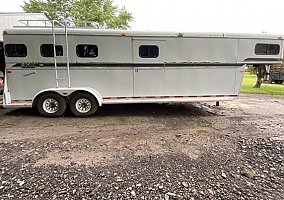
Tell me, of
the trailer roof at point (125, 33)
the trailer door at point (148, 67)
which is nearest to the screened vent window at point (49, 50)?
the trailer roof at point (125, 33)

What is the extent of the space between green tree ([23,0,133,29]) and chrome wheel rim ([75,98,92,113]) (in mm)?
12627

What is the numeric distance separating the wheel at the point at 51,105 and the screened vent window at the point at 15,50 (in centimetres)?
133

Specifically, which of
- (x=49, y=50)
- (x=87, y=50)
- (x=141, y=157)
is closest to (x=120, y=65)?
(x=87, y=50)

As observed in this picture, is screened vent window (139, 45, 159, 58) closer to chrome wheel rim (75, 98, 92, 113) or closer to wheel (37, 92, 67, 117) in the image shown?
chrome wheel rim (75, 98, 92, 113)

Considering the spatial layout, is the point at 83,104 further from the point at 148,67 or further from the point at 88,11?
the point at 88,11

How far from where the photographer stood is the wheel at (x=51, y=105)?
21.9ft

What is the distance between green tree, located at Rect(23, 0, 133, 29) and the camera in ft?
70.4

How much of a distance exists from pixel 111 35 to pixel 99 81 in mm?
1383

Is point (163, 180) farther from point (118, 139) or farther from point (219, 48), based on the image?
point (219, 48)

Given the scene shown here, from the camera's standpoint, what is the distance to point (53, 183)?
3076mm

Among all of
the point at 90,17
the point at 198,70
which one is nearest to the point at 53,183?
the point at 198,70

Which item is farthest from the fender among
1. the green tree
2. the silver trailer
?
the green tree

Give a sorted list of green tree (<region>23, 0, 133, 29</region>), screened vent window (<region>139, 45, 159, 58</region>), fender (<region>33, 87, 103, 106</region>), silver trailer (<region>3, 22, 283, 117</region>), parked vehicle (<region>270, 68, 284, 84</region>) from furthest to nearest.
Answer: parked vehicle (<region>270, 68, 284, 84</region>) → green tree (<region>23, 0, 133, 29</region>) → screened vent window (<region>139, 45, 159, 58</region>) → fender (<region>33, 87, 103, 106</region>) → silver trailer (<region>3, 22, 283, 117</region>)

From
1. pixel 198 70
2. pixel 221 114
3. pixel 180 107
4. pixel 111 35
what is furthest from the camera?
pixel 180 107
